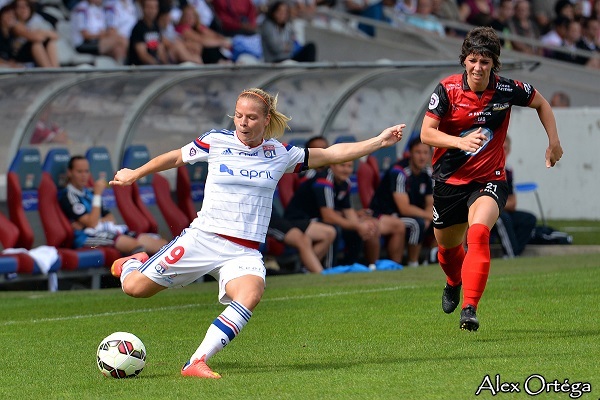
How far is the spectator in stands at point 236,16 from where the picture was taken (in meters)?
23.3

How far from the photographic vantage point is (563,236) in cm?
1916

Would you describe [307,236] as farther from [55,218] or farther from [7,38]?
[7,38]

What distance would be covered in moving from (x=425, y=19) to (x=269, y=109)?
745 inches

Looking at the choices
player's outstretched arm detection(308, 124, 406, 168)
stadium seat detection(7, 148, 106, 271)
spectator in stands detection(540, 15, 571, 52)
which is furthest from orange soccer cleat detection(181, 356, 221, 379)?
spectator in stands detection(540, 15, 571, 52)

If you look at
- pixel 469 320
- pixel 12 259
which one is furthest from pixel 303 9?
pixel 469 320

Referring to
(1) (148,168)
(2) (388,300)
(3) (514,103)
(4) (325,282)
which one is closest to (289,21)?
(4) (325,282)

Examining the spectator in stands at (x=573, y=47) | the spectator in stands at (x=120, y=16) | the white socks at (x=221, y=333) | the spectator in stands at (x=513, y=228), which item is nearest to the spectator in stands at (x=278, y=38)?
the spectator in stands at (x=120, y=16)

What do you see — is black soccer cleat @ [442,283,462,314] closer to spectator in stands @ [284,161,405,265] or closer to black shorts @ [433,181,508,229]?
black shorts @ [433,181,508,229]

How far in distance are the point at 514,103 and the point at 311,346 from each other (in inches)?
99.7

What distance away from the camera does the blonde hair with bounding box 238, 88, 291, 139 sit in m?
8.56

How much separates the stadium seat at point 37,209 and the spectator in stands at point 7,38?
359 cm

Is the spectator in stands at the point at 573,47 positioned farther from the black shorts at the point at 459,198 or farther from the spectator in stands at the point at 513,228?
the black shorts at the point at 459,198

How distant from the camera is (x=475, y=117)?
10039 millimetres

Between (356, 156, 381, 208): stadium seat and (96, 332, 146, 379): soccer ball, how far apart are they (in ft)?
35.4
